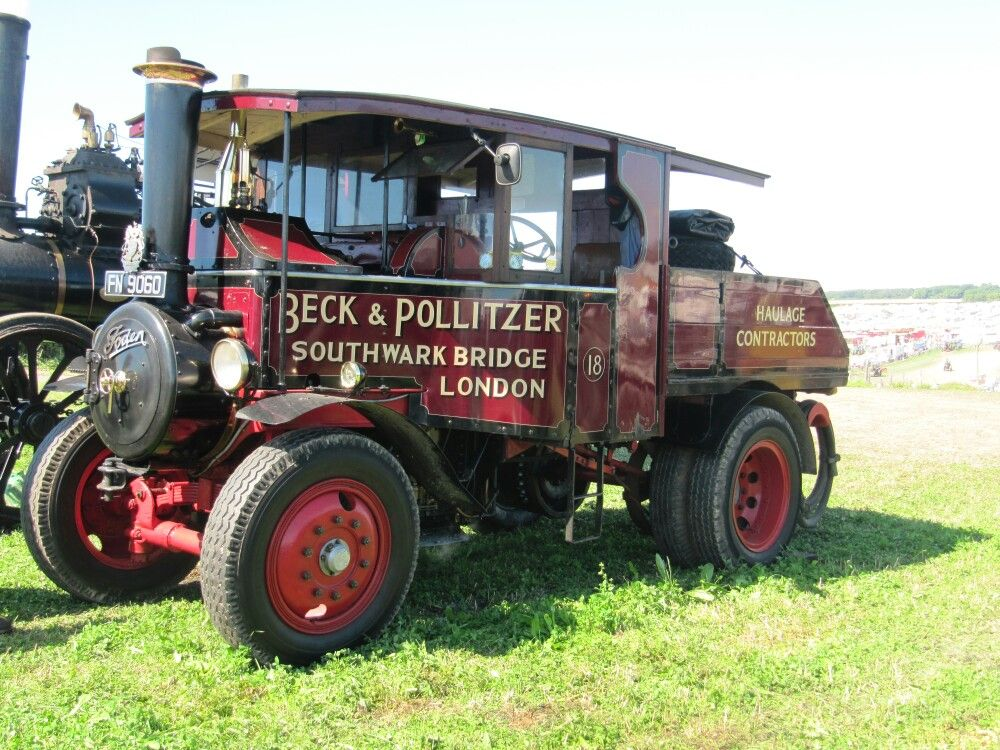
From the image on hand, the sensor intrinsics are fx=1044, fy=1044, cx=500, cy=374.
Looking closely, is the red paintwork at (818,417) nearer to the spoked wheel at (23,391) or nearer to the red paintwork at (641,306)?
the red paintwork at (641,306)

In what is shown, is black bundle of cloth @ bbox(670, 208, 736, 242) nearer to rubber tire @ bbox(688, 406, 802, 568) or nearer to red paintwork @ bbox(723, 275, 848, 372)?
red paintwork @ bbox(723, 275, 848, 372)

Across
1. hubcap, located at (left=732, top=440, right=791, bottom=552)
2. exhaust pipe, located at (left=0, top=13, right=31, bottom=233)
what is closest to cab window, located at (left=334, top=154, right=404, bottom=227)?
hubcap, located at (left=732, top=440, right=791, bottom=552)

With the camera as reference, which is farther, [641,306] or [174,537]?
[641,306]

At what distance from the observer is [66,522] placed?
5395 mm

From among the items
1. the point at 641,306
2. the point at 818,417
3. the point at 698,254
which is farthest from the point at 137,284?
the point at 818,417

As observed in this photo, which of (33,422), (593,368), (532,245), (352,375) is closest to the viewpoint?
(352,375)

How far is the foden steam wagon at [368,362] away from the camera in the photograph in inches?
180

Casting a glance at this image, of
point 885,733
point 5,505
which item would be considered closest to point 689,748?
point 885,733

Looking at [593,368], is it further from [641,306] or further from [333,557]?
[333,557]

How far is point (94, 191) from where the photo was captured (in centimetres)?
824

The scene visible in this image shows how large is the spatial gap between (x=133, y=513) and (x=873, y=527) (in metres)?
5.34

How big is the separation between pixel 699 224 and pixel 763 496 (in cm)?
193

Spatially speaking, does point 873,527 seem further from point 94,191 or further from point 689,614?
point 94,191

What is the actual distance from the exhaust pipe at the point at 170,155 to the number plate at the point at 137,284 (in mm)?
39
